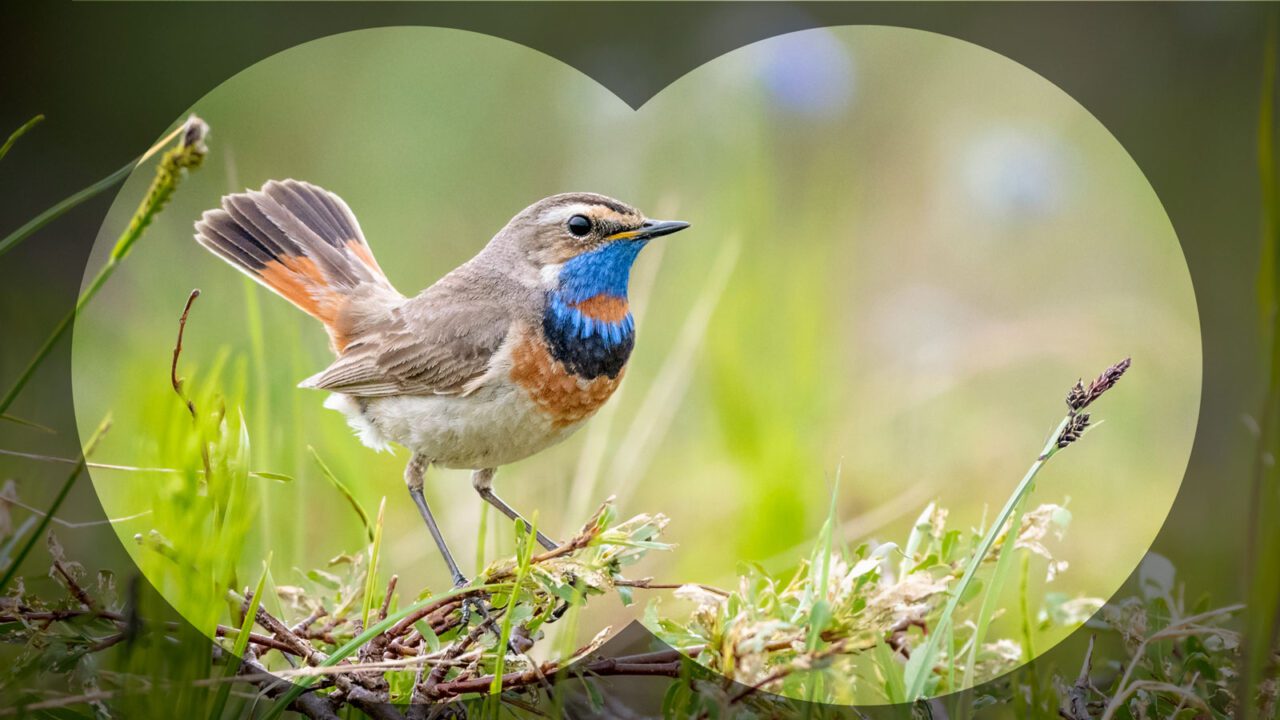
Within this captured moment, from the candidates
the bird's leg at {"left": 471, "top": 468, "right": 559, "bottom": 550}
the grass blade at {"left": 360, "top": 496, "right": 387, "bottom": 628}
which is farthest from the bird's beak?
the grass blade at {"left": 360, "top": 496, "right": 387, "bottom": 628}

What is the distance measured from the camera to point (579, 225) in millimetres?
2289

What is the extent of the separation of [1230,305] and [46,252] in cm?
380

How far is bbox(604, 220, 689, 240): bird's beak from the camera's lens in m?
2.19

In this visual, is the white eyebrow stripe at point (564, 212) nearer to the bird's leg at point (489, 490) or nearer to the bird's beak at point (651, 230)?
the bird's beak at point (651, 230)

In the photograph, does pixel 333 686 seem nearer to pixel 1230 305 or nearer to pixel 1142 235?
pixel 1142 235

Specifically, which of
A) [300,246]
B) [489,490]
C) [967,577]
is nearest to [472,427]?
[489,490]

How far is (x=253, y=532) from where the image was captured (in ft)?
6.95

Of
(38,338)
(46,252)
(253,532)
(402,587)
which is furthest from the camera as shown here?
(46,252)

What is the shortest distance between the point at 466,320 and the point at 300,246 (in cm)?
45

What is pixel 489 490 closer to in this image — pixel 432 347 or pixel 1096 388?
pixel 432 347

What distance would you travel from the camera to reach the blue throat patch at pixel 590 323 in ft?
7.64

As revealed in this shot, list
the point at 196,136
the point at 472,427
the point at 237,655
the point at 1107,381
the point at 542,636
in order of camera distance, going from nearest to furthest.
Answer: the point at 196,136 → the point at 1107,381 → the point at 237,655 → the point at 542,636 → the point at 472,427

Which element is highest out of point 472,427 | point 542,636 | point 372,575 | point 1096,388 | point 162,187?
point 162,187

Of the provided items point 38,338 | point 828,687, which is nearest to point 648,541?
point 828,687
